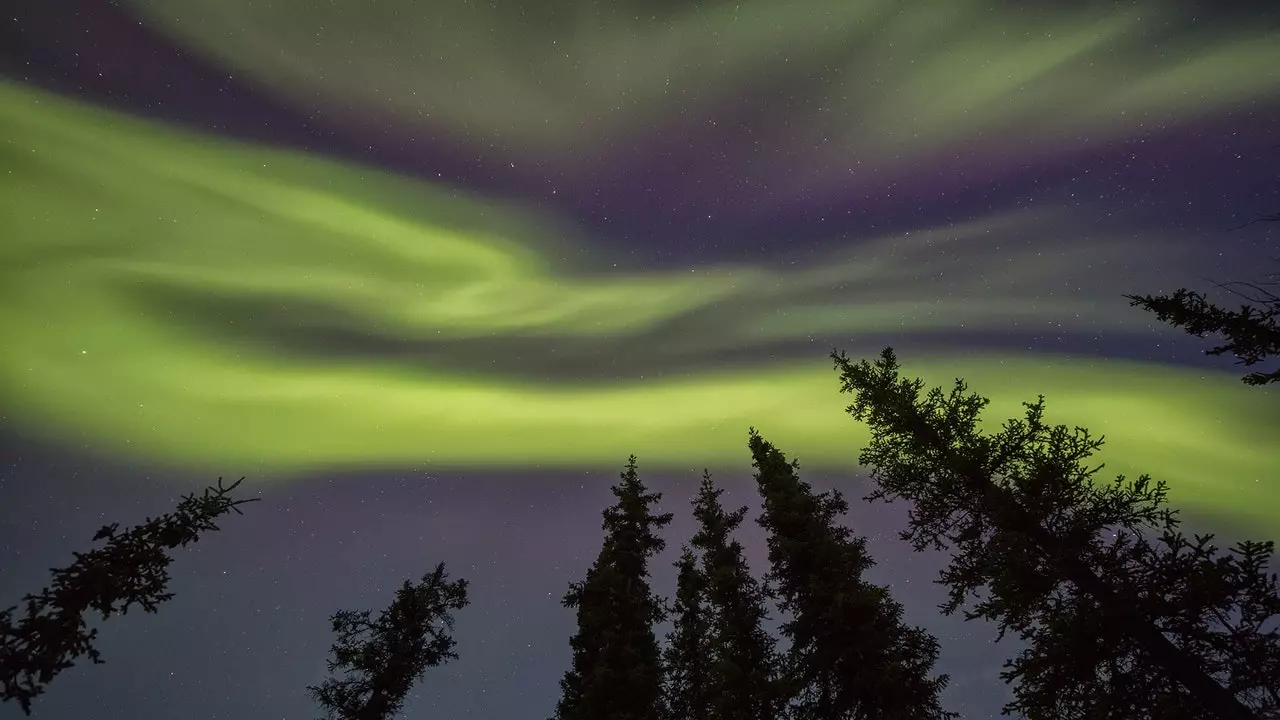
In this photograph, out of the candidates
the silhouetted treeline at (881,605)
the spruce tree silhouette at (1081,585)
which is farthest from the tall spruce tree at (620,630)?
the spruce tree silhouette at (1081,585)

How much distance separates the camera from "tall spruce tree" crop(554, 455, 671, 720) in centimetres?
1577

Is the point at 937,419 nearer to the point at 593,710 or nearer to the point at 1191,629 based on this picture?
the point at 1191,629

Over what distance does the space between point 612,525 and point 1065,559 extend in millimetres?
14028

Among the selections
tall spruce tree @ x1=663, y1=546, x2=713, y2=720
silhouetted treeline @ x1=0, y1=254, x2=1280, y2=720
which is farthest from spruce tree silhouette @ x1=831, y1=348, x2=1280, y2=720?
tall spruce tree @ x1=663, y1=546, x2=713, y2=720

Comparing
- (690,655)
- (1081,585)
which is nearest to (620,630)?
(690,655)

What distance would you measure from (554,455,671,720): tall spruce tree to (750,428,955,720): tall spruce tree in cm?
462

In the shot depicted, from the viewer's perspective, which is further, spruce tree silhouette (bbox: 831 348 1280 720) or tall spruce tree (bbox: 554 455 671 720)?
tall spruce tree (bbox: 554 455 671 720)

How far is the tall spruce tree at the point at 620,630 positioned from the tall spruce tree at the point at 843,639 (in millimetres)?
4623

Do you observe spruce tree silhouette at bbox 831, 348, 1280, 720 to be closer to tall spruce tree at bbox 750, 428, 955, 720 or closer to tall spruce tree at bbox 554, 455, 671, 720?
tall spruce tree at bbox 750, 428, 955, 720

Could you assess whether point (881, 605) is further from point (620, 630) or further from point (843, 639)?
point (620, 630)

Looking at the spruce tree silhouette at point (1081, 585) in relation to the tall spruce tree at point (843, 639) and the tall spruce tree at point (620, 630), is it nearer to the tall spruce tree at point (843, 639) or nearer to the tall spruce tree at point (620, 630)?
the tall spruce tree at point (843, 639)

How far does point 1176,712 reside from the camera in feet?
27.9

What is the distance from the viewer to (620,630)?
1753cm

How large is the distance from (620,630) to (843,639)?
7.21 metres
